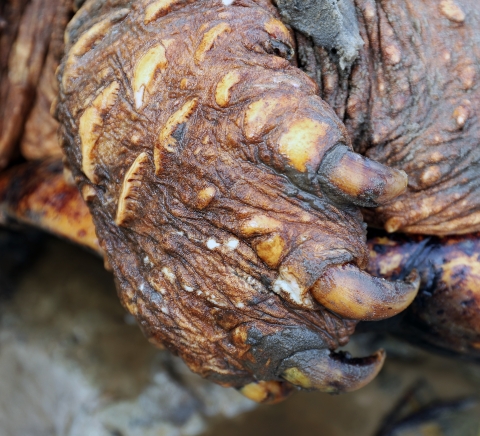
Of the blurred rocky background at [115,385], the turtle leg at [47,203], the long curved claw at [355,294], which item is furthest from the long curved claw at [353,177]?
the blurred rocky background at [115,385]

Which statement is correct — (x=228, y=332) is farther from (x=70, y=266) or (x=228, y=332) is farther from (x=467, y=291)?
(x=70, y=266)

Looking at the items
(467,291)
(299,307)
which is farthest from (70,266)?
(467,291)

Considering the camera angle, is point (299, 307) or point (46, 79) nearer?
point (299, 307)

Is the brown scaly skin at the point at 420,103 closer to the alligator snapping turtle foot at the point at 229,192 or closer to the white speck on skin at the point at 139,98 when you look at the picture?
the alligator snapping turtle foot at the point at 229,192

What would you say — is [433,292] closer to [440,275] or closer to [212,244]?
[440,275]

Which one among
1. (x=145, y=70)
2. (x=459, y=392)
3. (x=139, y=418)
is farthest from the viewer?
(x=459, y=392)

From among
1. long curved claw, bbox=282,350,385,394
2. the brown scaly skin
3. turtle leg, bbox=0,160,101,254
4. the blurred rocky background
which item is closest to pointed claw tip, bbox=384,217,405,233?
the brown scaly skin
